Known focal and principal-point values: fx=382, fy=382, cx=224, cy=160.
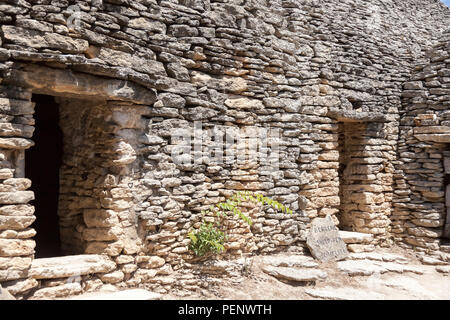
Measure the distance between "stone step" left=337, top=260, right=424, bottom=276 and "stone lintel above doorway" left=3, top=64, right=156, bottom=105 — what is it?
4173 mm

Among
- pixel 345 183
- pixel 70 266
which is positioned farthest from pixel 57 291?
pixel 345 183

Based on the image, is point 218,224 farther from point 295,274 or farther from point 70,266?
point 70,266

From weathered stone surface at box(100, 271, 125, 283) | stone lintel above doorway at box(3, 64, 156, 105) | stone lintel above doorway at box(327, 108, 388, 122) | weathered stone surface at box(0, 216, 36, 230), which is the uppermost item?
stone lintel above doorway at box(327, 108, 388, 122)

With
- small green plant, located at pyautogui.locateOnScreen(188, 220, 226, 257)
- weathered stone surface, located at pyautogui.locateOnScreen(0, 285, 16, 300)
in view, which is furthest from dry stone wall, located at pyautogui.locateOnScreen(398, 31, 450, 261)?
weathered stone surface, located at pyautogui.locateOnScreen(0, 285, 16, 300)

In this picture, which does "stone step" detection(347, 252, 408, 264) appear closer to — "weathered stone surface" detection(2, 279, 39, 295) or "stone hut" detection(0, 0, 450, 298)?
"stone hut" detection(0, 0, 450, 298)

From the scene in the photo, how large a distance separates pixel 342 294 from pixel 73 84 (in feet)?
14.3

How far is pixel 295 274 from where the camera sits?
5516 millimetres

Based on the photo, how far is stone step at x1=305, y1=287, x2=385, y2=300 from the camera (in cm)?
508

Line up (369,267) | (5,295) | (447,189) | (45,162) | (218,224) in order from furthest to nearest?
(447,189) < (369,267) < (45,162) < (218,224) < (5,295)

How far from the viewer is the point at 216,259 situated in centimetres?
537

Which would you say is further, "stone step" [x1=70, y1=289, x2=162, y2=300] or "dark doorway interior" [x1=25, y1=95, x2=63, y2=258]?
"dark doorway interior" [x1=25, y1=95, x2=63, y2=258]

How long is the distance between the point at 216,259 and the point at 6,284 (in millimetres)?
2619

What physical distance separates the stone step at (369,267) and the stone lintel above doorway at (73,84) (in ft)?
13.7

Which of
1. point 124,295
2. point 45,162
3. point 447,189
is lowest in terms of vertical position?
point 124,295
